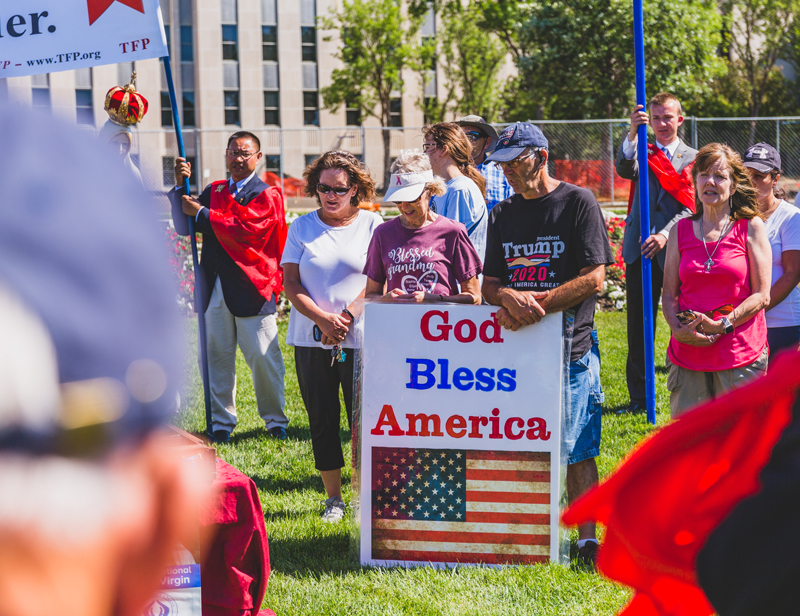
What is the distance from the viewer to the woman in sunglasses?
500cm

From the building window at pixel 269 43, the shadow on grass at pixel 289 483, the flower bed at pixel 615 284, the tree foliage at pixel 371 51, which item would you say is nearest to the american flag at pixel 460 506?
the shadow on grass at pixel 289 483

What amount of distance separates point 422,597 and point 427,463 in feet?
2.02

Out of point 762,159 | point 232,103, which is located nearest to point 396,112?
point 232,103

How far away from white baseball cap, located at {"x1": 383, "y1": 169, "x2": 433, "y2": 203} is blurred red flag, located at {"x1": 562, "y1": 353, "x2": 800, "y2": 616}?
3.27 meters

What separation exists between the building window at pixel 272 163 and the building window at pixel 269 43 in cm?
1205

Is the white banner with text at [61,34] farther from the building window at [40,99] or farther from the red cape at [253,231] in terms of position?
the building window at [40,99]

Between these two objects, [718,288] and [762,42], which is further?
[762,42]

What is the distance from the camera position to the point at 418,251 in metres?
4.34

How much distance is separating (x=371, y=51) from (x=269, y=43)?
979 centimetres

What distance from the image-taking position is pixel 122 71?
47562mm

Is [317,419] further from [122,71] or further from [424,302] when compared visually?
[122,71]

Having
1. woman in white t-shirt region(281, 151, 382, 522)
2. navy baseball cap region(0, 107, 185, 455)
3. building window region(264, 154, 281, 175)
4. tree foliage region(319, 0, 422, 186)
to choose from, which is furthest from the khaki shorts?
tree foliage region(319, 0, 422, 186)

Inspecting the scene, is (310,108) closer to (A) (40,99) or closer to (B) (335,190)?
(B) (335,190)

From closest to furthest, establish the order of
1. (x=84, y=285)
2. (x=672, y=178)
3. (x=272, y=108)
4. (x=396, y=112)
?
(x=84, y=285) → (x=672, y=178) → (x=272, y=108) → (x=396, y=112)
